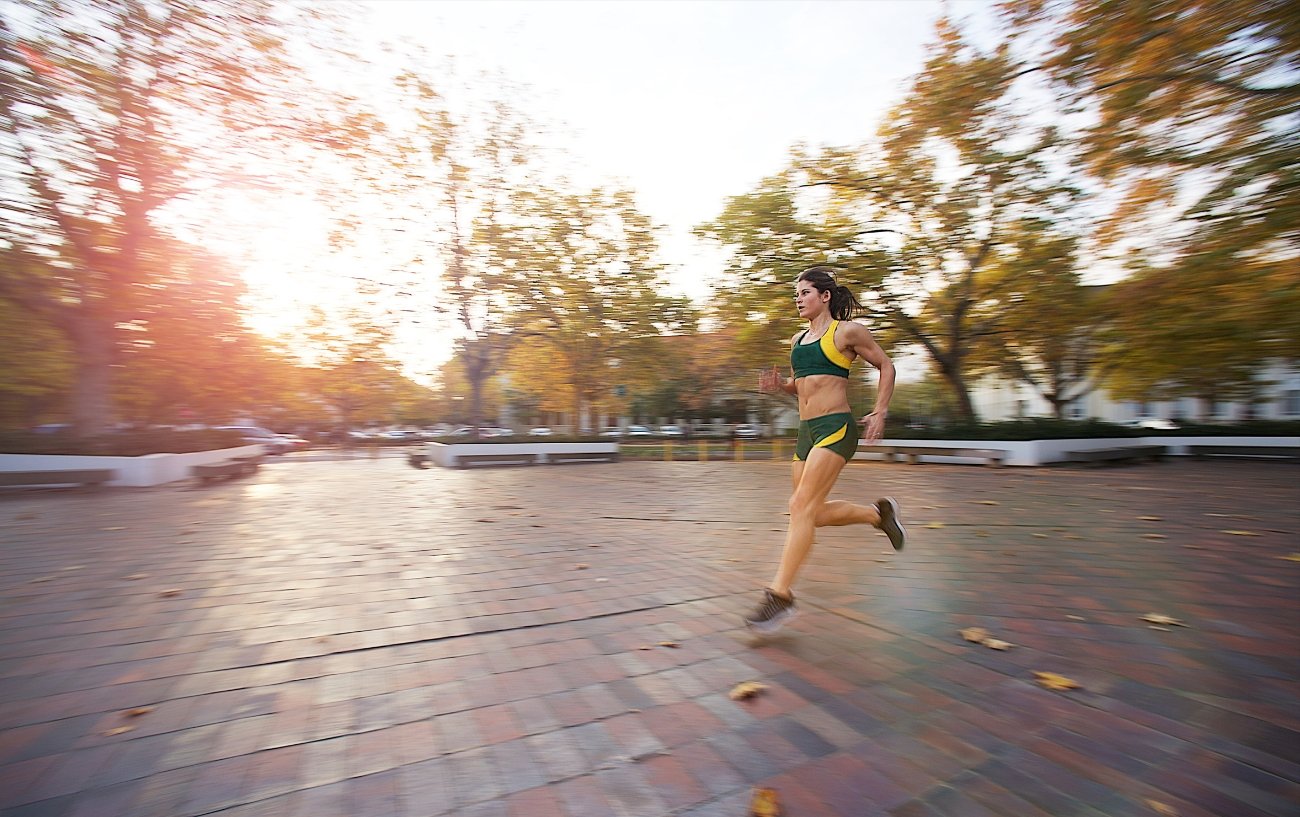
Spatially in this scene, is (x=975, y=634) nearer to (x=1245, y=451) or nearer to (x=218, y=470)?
(x=218, y=470)

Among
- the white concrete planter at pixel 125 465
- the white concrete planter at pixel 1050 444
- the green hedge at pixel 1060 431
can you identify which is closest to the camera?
the white concrete planter at pixel 125 465

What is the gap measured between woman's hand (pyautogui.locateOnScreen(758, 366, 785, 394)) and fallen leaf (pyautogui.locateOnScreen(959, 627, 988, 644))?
66.5 inches

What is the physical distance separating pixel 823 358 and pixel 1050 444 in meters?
16.3

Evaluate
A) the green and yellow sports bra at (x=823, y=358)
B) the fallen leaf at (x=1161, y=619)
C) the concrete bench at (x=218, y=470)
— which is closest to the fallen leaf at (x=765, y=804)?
the green and yellow sports bra at (x=823, y=358)

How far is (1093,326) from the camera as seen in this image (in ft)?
54.2

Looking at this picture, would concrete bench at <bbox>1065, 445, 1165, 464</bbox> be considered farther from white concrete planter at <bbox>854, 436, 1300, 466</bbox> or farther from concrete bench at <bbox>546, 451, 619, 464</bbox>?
concrete bench at <bbox>546, 451, 619, 464</bbox>

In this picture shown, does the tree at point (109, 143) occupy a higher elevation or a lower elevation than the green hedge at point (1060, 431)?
higher

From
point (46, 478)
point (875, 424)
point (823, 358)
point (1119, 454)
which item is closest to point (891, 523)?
point (875, 424)

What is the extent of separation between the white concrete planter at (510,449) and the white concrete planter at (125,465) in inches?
263

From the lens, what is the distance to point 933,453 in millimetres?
17969

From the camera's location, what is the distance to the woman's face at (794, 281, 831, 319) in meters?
3.54

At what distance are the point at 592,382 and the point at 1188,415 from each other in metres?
44.8

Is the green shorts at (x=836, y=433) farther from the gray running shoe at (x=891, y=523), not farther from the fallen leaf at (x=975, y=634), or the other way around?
the fallen leaf at (x=975, y=634)

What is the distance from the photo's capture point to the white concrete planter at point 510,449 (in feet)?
63.6
